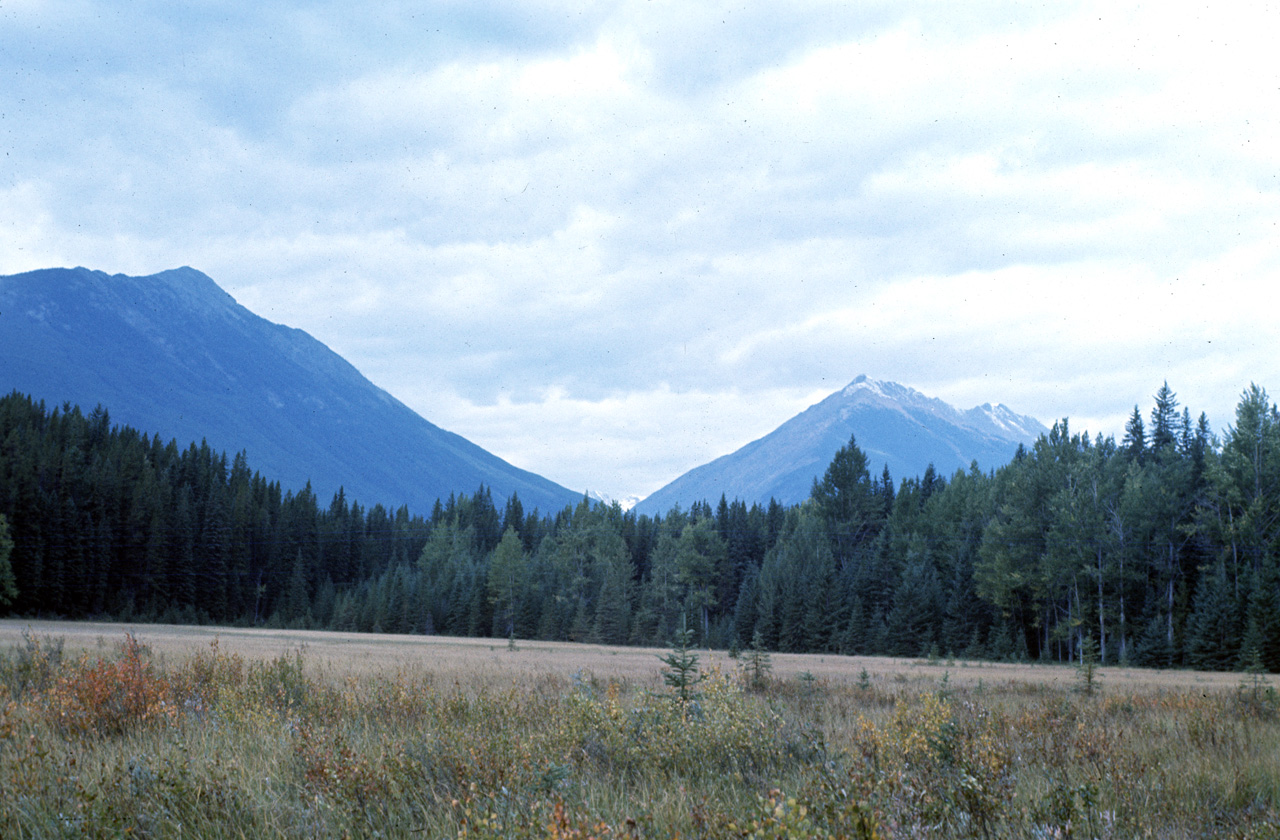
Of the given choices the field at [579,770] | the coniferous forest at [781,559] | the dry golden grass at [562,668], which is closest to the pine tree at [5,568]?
the coniferous forest at [781,559]

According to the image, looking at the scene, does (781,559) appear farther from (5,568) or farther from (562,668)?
(5,568)

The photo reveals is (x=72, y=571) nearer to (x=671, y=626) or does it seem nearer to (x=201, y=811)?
(x=671, y=626)

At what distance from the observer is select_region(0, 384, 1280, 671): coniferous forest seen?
170 ft

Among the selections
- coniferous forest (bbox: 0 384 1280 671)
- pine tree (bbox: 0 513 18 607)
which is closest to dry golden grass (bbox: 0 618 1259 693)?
coniferous forest (bbox: 0 384 1280 671)

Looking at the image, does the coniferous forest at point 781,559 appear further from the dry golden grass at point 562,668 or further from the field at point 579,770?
the field at point 579,770

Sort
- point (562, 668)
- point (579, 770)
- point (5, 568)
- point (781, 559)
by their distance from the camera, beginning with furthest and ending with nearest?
point (781, 559) < point (5, 568) < point (562, 668) < point (579, 770)

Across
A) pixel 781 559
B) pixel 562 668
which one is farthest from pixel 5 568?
pixel 781 559

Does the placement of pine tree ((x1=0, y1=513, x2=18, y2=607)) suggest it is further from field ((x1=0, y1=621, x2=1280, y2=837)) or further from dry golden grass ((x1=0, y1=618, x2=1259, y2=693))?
field ((x1=0, y1=621, x2=1280, y2=837))

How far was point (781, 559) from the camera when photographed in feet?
251

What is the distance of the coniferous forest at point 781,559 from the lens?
5194cm

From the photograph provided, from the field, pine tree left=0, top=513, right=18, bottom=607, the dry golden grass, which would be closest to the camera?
the field

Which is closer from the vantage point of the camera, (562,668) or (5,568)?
(562,668)

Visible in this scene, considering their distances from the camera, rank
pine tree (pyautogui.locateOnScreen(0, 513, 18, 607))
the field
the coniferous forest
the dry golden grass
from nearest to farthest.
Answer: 1. the field
2. the dry golden grass
3. the coniferous forest
4. pine tree (pyautogui.locateOnScreen(0, 513, 18, 607))

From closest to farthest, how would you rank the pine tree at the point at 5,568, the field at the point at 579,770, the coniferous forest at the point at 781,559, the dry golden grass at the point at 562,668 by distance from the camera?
the field at the point at 579,770 → the dry golden grass at the point at 562,668 → the coniferous forest at the point at 781,559 → the pine tree at the point at 5,568
